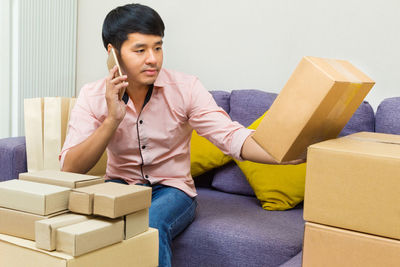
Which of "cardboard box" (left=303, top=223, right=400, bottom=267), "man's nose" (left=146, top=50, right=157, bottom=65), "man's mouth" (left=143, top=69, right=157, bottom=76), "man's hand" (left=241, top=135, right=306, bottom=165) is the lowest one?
"cardboard box" (left=303, top=223, right=400, bottom=267)

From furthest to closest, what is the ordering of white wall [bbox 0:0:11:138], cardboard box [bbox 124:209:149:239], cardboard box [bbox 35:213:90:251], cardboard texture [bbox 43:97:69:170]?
white wall [bbox 0:0:11:138] < cardboard texture [bbox 43:97:69:170] < cardboard box [bbox 124:209:149:239] < cardboard box [bbox 35:213:90:251]

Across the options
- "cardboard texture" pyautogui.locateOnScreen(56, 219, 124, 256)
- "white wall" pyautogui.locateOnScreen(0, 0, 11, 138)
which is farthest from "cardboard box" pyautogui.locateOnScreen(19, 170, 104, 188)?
"white wall" pyautogui.locateOnScreen(0, 0, 11, 138)

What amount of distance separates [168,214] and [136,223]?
34 centimetres

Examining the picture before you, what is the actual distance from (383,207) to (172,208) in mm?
790

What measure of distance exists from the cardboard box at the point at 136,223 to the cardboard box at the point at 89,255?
13 mm

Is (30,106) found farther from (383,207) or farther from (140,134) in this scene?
(383,207)

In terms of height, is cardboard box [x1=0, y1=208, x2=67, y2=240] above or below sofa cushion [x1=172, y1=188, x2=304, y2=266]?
above

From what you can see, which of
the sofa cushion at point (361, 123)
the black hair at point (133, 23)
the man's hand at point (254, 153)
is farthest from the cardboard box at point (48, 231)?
the sofa cushion at point (361, 123)

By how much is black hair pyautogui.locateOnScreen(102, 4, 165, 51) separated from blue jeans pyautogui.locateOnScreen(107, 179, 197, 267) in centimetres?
55

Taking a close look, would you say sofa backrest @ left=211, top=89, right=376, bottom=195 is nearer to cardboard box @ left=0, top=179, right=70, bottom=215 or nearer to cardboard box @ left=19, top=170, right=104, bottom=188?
cardboard box @ left=19, top=170, right=104, bottom=188

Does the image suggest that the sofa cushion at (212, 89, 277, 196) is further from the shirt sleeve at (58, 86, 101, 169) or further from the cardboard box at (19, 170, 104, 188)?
the cardboard box at (19, 170, 104, 188)

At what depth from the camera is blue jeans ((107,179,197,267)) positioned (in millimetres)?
1404

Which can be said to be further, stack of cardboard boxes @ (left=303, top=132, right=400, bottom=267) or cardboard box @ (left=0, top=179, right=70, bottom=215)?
cardboard box @ (left=0, top=179, right=70, bottom=215)

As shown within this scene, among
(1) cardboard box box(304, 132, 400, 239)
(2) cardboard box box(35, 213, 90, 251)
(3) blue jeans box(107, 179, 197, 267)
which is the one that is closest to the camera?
(1) cardboard box box(304, 132, 400, 239)
